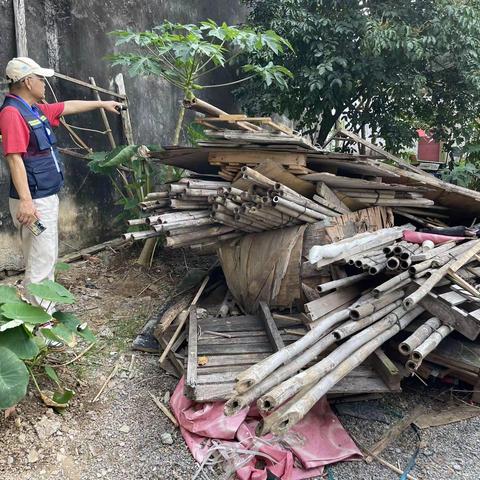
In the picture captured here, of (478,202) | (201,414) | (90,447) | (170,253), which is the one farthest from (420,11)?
(90,447)

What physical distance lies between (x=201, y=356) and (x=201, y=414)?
0.54 m

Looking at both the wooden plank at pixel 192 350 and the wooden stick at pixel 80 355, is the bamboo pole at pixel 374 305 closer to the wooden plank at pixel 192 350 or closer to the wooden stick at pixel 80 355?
the wooden plank at pixel 192 350

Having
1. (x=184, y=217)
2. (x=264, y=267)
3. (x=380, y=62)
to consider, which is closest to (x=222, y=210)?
(x=184, y=217)

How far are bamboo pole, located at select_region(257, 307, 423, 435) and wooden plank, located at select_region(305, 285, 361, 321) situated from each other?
1.51 feet

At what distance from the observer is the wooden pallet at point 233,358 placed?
9.61ft

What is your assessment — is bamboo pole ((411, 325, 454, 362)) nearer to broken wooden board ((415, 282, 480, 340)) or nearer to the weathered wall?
broken wooden board ((415, 282, 480, 340))

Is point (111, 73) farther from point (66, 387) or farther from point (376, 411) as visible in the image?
point (376, 411)

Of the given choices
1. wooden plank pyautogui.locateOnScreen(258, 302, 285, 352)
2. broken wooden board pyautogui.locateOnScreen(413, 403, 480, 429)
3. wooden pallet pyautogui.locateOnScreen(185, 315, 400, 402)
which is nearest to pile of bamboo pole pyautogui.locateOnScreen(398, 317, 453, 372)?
wooden pallet pyautogui.locateOnScreen(185, 315, 400, 402)

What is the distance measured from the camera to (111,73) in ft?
18.4

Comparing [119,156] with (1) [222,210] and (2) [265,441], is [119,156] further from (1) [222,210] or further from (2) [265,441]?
(2) [265,441]

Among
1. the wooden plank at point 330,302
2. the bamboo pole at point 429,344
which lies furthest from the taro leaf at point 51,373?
the bamboo pole at point 429,344

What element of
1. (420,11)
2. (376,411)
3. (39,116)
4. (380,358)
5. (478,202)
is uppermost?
(420,11)

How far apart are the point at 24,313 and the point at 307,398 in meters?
1.74

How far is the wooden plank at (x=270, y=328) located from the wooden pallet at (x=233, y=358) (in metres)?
0.05
